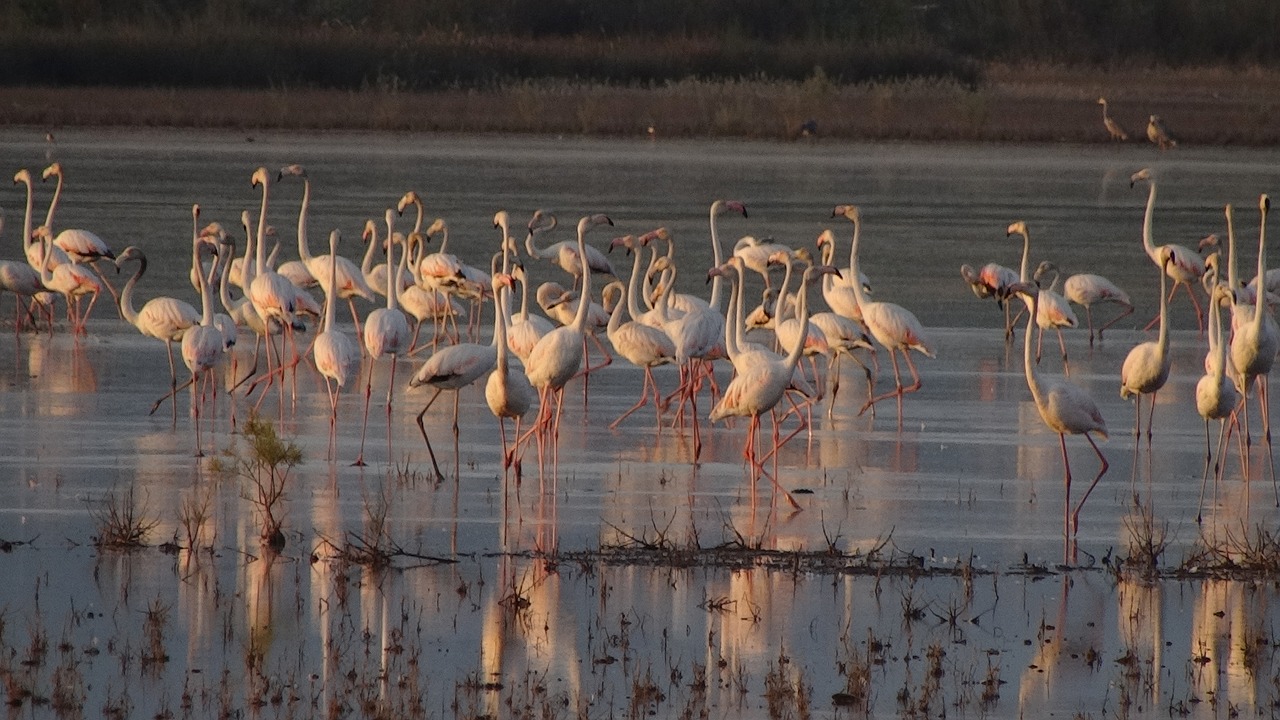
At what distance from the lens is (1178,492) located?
9773 mm

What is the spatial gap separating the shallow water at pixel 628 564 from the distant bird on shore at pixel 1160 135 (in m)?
24.1

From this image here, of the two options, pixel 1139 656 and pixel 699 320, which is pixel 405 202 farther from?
pixel 1139 656

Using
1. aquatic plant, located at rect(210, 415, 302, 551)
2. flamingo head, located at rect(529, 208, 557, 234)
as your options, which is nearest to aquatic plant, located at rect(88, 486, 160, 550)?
aquatic plant, located at rect(210, 415, 302, 551)

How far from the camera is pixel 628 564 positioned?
789 centimetres

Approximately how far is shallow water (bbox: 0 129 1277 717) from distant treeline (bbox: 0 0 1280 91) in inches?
1309

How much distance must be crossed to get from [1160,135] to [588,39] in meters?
24.7

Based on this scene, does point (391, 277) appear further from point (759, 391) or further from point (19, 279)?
point (759, 391)

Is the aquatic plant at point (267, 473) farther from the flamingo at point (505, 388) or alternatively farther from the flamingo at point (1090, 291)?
the flamingo at point (1090, 291)

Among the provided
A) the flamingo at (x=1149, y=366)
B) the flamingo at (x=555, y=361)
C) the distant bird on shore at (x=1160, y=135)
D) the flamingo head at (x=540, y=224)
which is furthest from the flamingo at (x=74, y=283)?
the distant bird on shore at (x=1160, y=135)

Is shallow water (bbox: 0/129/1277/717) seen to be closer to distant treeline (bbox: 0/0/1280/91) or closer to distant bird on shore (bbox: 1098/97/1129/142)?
distant bird on shore (bbox: 1098/97/1129/142)

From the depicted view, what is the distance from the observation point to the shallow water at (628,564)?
6391 mm

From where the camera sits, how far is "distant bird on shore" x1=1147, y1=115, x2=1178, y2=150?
39312mm

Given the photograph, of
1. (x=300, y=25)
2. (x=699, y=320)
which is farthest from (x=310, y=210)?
(x=300, y=25)

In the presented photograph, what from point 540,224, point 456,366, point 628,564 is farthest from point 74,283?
point 628,564
